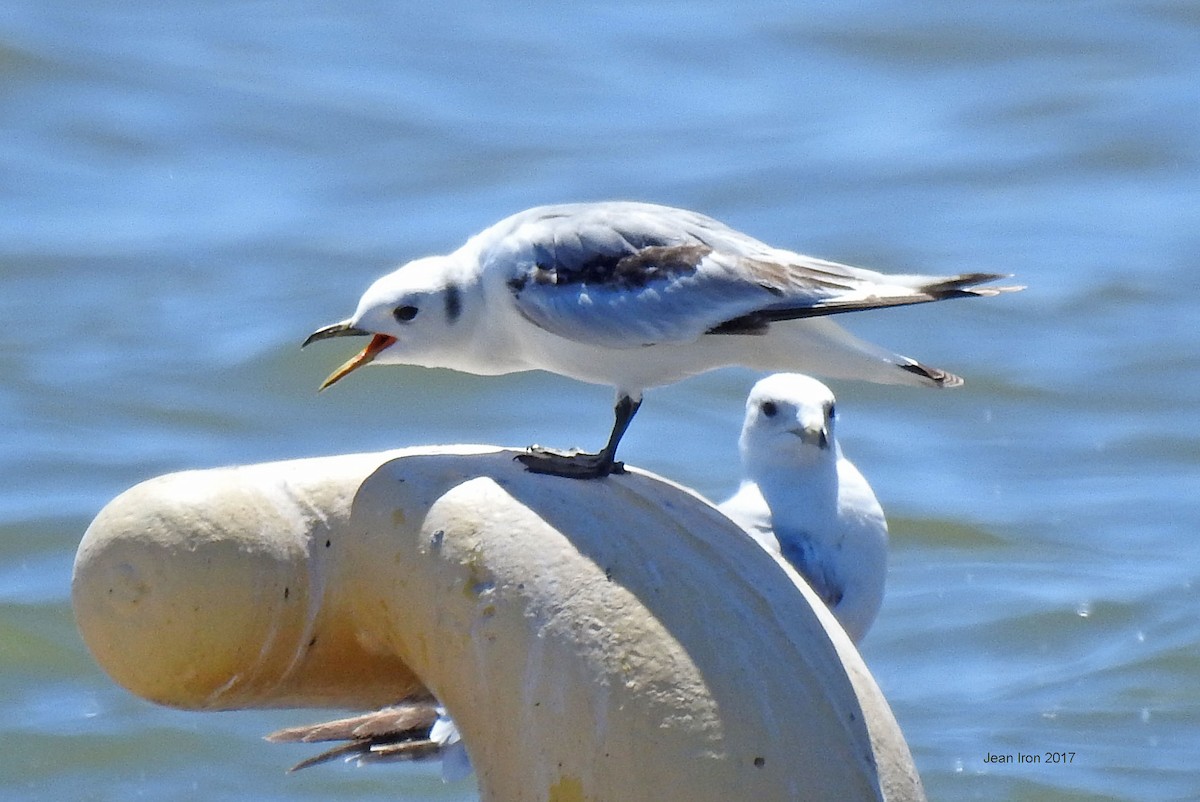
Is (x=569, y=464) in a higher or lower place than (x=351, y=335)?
lower

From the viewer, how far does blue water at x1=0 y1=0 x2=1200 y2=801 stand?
25.6ft

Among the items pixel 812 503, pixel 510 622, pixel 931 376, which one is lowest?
pixel 812 503

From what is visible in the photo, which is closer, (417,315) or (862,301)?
(862,301)

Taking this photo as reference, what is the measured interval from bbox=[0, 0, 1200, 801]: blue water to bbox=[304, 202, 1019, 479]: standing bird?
2.47 metres

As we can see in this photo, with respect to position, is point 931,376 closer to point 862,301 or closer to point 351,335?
point 862,301

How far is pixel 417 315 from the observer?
17.0 feet

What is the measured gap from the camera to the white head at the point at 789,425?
6785 mm

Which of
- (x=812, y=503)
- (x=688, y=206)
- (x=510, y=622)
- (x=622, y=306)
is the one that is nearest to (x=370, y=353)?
(x=622, y=306)

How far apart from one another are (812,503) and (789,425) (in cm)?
29

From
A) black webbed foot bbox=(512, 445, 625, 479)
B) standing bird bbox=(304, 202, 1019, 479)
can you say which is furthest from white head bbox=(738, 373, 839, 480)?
black webbed foot bbox=(512, 445, 625, 479)

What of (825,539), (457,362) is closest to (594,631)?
(457,362)

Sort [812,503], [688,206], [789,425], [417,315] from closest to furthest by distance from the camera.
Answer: [417,315], [812,503], [789,425], [688,206]

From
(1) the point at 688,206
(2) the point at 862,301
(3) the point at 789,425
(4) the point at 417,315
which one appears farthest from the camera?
(1) the point at 688,206

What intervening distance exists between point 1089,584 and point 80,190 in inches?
275
